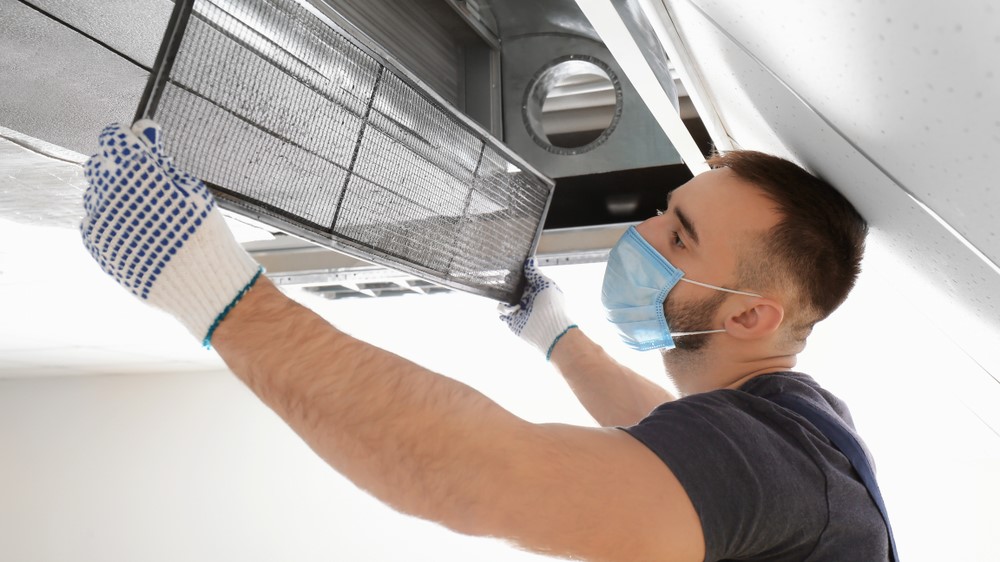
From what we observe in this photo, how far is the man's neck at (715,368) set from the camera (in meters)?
1.39

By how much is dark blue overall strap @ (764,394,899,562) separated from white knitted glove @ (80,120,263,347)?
864mm

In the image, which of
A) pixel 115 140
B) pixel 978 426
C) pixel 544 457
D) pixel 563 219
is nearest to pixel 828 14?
pixel 544 457

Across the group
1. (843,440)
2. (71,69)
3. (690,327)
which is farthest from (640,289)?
(71,69)

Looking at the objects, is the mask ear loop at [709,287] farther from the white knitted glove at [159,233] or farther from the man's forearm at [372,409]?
the white knitted glove at [159,233]

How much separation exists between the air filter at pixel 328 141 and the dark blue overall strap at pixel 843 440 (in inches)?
31.7

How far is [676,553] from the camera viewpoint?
2.95 feet

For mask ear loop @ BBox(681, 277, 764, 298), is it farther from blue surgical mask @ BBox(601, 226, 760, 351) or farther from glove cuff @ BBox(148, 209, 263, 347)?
glove cuff @ BBox(148, 209, 263, 347)

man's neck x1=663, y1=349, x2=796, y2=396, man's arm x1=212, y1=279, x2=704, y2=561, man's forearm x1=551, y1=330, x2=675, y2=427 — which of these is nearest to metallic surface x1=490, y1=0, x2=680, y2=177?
man's forearm x1=551, y1=330, x2=675, y2=427

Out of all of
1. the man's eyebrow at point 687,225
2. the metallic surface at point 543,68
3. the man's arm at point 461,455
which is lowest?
the man's arm at point 461,455

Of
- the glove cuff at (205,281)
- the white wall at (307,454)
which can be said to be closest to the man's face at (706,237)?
the glove cuff at (205,281)

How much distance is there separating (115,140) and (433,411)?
21.2 inches

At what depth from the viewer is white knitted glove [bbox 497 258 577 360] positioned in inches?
73.0

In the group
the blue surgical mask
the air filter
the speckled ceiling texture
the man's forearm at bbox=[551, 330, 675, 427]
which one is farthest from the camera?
the man's forearm at bbox=[551, 330, 675, 427]

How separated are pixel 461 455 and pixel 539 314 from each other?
1.01 metres
